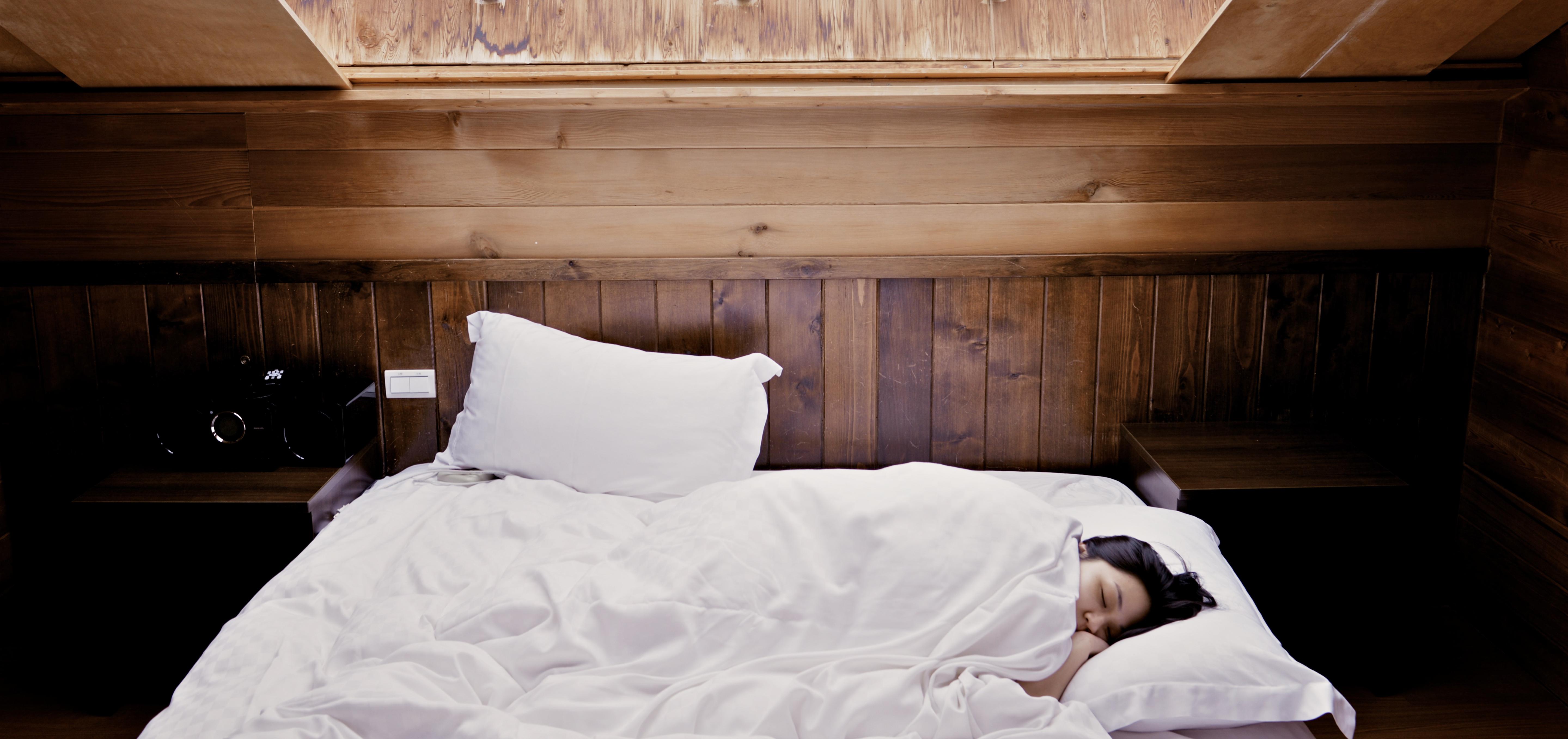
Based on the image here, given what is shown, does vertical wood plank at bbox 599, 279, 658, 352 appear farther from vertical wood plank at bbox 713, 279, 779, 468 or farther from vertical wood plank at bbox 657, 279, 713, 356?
vertical wood plank at bbox 713, 279, 779, 468

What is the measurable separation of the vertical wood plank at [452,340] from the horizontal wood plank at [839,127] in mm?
346

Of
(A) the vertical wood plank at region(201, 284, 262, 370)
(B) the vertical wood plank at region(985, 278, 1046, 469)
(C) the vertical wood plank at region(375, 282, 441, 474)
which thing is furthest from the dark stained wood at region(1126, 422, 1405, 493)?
(A) the vertical wood plank at region(201, 284, 262, 370)

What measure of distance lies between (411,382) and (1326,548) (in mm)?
2143

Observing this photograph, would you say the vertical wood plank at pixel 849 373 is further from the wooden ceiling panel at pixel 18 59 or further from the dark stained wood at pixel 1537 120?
the wooden ceiling panel at pixel 18 59

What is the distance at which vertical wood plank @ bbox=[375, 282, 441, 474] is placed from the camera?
7.75 feet

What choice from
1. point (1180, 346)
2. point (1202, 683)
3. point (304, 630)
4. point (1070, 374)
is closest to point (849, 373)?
point (1070, 374)

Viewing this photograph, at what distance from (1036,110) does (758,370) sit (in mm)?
901

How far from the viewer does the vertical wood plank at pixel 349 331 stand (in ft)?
7.73

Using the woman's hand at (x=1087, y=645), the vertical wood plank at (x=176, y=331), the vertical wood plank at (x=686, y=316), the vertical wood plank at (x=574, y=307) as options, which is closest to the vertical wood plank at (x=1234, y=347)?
the woman's hand at (x=1087, y=645)

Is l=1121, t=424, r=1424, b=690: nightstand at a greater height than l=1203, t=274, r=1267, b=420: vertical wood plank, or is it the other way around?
l=1203, t=274, r=1267, b=420: vertical wood plank

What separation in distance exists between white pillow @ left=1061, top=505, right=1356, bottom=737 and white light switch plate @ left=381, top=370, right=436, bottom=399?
5.51ft

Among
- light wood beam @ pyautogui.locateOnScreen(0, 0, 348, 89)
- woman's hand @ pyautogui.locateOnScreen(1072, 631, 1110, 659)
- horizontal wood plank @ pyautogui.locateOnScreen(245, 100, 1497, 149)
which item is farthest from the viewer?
horizontal wood plank @ pyautogui.locateOnScreen(245, 100, 1497, 149)

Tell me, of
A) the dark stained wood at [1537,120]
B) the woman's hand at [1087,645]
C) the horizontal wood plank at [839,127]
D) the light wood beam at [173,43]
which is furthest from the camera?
the horizontal wood plank at [839,127]

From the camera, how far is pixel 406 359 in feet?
7.84
